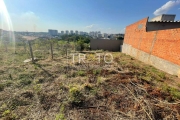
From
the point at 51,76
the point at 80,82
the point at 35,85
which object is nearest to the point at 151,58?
the point at 80,82

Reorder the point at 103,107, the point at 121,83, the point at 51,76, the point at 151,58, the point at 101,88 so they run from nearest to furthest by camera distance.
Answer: the point at 103,107 → the point at 101,88 → the point at 121,83 → the point at 51,76 → the point at 151,58

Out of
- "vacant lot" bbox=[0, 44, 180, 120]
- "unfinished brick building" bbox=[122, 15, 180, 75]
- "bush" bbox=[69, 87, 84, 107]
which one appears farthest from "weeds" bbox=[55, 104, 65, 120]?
"unfinished brick building" bbox=[122, 15, 180, 75]

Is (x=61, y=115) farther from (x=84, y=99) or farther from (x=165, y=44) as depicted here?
(x=165, y=44)

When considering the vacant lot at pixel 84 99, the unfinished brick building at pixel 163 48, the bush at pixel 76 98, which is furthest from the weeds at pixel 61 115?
the unfinished brick building at pixel 163 48

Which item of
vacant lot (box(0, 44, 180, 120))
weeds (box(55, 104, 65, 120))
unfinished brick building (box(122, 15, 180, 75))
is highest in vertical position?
unfinished brick building (box(122, 15, 180, 75))

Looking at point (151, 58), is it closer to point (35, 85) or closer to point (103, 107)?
point (103, 107)

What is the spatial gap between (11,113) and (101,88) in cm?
257

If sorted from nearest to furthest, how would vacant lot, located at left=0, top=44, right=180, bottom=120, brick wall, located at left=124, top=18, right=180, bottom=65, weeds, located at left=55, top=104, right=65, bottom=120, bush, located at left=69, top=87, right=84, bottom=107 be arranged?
weeds, located at left=55, top=104, right=65, bottom=120
vacant lot, located at left=0, top=44, right=180, bottom=120
bush, located at left=69, top=87, right=84, bottom=107
brick wall, located at left=124, top=18, right=180, bottom=65

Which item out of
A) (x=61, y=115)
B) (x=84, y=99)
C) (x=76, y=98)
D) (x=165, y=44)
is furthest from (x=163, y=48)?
(x=61, y=115)

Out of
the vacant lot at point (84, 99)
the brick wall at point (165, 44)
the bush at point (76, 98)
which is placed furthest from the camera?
the brick wall at point (165, 44)

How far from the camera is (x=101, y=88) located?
11.2 ft

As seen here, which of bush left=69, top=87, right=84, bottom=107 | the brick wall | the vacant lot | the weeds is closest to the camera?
the weeds

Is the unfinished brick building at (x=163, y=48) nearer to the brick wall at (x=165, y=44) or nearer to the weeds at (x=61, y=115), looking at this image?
the brick wall at (x=165, y=44)

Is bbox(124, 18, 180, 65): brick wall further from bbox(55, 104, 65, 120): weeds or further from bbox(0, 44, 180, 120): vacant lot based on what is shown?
bbox(55, 104, 65, 120): weeds
